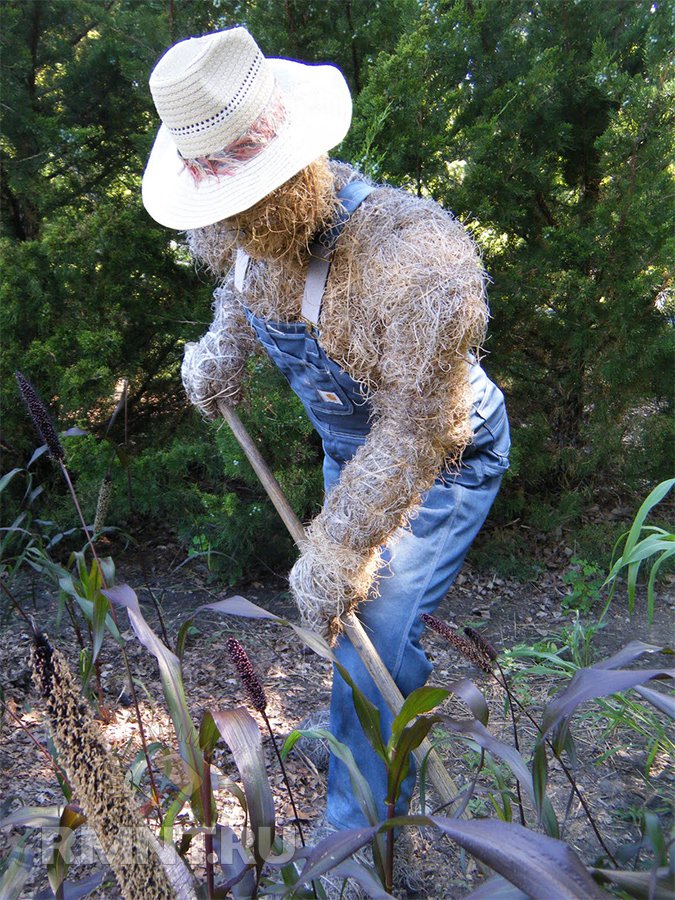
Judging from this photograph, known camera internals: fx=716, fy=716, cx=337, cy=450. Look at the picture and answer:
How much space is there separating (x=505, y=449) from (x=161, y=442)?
236 centimetres

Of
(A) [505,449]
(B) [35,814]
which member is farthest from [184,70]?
(B) [35,814]

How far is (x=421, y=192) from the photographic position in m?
3.26

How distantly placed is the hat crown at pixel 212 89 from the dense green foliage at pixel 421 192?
4.89ft

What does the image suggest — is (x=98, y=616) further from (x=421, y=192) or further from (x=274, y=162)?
(x=421, y=192)

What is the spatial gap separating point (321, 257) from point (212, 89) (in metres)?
0.42

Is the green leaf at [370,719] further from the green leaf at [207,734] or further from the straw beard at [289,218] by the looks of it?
the straw beard at [289,218]

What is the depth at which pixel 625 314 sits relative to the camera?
10.7 feet

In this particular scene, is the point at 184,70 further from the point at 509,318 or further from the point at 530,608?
the point at 530,608

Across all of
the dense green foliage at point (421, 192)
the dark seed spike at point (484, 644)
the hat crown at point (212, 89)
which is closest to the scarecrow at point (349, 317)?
the hat crown at point (212, 89)

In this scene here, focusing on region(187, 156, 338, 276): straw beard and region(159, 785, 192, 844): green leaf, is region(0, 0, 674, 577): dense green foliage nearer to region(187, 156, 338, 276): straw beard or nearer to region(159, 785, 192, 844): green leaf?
region(187, 156, 338, 276): straw beard

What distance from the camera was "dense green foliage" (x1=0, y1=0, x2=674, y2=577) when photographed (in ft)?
10.1

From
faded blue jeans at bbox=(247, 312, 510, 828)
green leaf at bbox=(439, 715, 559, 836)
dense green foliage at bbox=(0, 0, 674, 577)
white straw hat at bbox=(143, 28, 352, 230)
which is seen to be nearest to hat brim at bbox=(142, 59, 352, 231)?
white straw hat at bbox=(143, 28, 352, 230)

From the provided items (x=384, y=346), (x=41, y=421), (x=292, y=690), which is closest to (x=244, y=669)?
(x=41, y=421)

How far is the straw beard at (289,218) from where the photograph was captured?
5.04ft
